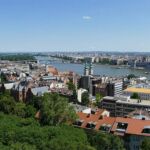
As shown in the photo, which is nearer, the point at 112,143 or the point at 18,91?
the point at 112,143

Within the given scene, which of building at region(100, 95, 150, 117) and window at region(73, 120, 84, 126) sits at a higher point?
window at region(73, 120, 84, 126)

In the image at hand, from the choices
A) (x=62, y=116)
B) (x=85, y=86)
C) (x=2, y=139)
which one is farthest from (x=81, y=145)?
(x=85, y=86)

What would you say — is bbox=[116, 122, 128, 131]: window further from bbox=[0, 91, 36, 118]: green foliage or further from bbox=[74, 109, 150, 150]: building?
bbox=[0, 91, 36, 118]: green foliage

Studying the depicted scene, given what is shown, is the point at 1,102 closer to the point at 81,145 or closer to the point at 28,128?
the point at 28,128

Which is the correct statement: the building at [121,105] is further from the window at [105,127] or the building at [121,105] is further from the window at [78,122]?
the window at [105,127]

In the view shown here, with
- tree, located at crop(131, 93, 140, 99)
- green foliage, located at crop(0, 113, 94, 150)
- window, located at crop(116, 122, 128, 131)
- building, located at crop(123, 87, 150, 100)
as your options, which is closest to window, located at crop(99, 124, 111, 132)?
window, located at crop(116, 122, 128, 131)

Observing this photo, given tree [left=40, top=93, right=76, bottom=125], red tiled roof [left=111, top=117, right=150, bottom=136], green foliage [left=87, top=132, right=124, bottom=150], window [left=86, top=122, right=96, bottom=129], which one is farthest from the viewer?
tree [left=40, top=93, right=76, bottom=125]

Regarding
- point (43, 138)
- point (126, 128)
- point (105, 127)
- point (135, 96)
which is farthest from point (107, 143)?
point (135, 96)

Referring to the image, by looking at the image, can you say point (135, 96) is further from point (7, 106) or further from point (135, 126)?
point (135, 126)
